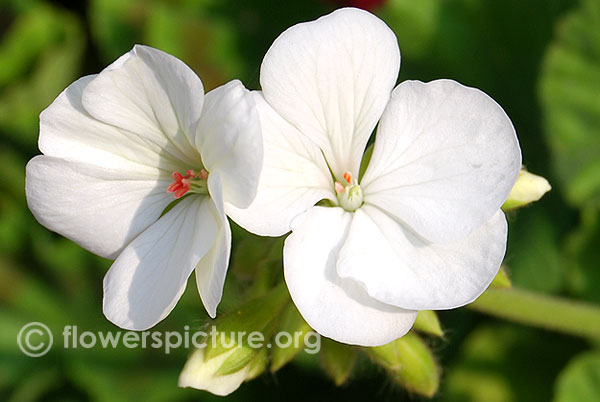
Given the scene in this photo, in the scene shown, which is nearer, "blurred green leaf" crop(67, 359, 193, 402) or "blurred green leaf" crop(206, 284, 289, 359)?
"blurred green leaf" crop(206, 284, 289, 359)

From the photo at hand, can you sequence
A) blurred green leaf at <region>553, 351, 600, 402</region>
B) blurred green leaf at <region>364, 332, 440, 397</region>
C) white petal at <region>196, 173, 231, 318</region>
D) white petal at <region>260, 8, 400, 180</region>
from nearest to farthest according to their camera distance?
white petal at <region>196, 173, 231, 318</region> → white petal at <region>260, 8, 400, 180</region> → blurred green leaf at <region>364, 332, 440, 397</region> → blurred green leaf at <region>553, 351, 600, 402</region>

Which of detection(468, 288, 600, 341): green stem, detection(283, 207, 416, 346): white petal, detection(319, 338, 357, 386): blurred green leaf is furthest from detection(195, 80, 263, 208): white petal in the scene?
detection(468, 288, 600, 341): green stem

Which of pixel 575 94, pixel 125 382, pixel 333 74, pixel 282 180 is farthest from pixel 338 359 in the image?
pixel 575 94

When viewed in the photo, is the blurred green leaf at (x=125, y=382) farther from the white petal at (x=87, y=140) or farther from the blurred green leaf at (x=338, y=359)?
the white petal at (x=87, y=140)

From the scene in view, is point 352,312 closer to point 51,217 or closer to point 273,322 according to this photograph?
point 273,322

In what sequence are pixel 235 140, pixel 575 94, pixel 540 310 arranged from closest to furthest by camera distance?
1. pixel 235 140
2. pixel 540 310
3. pixel 575 94

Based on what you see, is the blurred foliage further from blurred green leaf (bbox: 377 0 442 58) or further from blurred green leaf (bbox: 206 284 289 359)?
blurred green leaf (bbox: 206 284 289 359)

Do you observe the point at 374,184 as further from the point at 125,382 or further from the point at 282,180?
the point at 125,382
